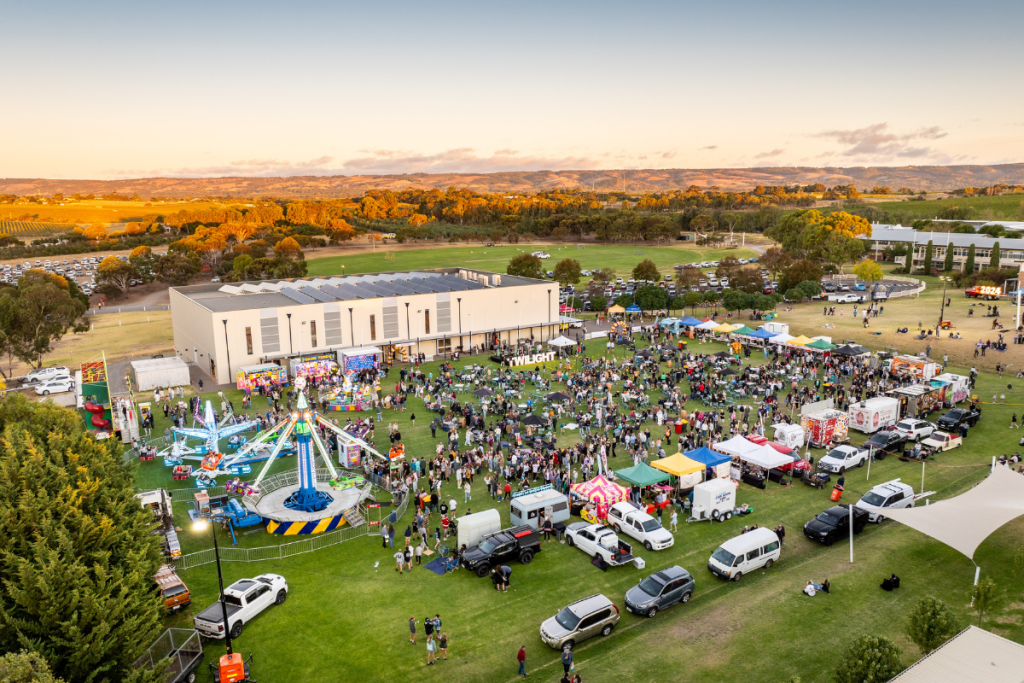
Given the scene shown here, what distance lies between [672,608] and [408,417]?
1881cm

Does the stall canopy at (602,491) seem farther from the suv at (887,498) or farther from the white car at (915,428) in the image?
the white car at (915,428)

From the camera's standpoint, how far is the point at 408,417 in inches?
1308

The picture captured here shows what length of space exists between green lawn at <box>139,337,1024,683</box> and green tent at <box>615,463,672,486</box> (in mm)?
2128

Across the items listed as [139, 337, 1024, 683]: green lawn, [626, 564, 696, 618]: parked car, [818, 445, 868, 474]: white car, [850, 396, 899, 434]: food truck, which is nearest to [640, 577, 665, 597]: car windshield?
[626, 564, 696, 618]: parked car

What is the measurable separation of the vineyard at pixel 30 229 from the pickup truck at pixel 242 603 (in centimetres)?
14325

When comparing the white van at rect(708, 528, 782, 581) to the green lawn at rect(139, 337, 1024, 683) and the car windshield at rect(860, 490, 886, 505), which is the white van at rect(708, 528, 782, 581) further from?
the car windshield at rect(860, 490, 886, 505)

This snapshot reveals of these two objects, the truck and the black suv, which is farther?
the truck

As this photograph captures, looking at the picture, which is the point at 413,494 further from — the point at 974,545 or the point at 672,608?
the point at 974,545

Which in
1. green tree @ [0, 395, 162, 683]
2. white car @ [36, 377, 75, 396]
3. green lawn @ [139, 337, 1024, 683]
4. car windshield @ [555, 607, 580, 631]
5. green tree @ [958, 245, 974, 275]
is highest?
green tree @ [0, 395, 162, 683]

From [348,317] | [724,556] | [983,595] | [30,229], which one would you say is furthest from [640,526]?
[30,229]

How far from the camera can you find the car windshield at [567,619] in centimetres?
1559

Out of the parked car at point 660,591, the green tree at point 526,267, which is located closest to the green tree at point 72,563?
the parked car at point 660,591

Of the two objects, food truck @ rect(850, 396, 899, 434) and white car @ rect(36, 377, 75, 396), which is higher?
food truck @ rect(850, 396, 899, 434)

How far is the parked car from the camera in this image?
663 inches
